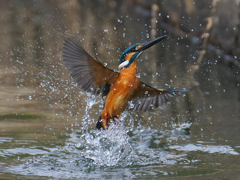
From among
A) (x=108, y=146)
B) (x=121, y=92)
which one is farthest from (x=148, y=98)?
(x=108, y=146)

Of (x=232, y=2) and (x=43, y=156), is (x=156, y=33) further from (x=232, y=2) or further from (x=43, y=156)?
(x=43, y=156)

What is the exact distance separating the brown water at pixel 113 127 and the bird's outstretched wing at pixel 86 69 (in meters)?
0.18

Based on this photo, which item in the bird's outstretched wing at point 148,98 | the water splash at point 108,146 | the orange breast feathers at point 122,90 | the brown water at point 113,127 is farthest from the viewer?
the bird's outstretched wing at point 148,98

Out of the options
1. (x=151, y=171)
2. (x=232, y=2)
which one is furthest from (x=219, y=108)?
(x=232, y=2)

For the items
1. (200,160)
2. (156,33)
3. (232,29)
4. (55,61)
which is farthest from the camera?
(156,33)

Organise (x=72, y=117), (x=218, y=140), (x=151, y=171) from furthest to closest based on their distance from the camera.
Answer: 1. (x=72, y=117)
2. (x=218, y=140)
3. (x=151, y=171)

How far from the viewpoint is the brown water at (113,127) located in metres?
2.50

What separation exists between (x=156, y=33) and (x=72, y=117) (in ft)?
13.5

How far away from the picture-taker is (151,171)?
2.41m

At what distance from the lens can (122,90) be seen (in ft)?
9.16

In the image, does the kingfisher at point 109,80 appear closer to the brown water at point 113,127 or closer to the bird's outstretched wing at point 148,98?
the bird's outstretched wing at point 148,98

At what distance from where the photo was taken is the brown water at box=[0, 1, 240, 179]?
98.4 inches

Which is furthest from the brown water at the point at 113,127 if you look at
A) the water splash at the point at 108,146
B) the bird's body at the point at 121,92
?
the bird's body at the point at 121,92

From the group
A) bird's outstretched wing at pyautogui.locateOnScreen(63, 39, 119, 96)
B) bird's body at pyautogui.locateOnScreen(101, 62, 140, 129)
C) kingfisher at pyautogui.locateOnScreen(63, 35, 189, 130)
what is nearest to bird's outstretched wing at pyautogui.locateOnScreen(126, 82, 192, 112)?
kingfisher at pyautogui.locateOnScreen(63, 35, 189, 130)
